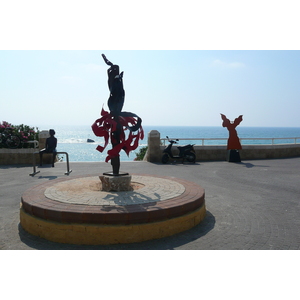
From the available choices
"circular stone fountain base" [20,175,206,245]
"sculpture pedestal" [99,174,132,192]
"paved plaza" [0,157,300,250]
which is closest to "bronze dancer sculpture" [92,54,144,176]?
"sculpture pedestal" [99,174,132,192]

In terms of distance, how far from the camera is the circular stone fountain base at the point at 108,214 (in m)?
4.46

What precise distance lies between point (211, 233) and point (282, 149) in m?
13.0

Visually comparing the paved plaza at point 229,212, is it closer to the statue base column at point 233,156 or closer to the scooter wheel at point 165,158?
the scooter wheel at point 165,158

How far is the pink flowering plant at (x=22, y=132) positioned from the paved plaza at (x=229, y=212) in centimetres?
303

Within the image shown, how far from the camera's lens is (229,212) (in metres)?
5.99

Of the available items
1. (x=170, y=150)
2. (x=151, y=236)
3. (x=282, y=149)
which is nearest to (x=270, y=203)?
(x=151, y=236)

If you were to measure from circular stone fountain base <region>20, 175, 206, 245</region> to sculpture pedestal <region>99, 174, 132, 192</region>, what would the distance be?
373mm

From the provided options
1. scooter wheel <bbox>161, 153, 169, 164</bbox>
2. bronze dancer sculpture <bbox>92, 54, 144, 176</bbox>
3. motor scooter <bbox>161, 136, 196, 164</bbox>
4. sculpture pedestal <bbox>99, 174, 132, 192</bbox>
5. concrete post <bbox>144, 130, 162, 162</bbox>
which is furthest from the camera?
concrete post <bbox>144, 130, 162, 162</bbox>

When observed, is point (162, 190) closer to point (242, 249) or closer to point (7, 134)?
point (242, 249)

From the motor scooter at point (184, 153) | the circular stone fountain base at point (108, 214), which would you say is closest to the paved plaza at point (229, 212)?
the circular stone fountain base at point (108, 214)

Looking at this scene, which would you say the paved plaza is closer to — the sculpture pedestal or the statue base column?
the sculpture pedestal

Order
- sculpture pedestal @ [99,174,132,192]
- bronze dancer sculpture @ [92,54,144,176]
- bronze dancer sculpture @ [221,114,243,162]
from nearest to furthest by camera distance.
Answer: sculpture pedestal @ [99,174,132,192]
bronze dancer sculpture @ [92,54,144,176]
bronze dancer sculpture @ [221,114,243,162]

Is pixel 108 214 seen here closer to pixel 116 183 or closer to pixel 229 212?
pixel 116 183

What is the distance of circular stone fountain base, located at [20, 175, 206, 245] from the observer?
4.46 metres
